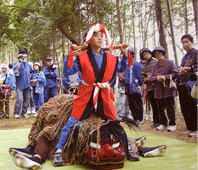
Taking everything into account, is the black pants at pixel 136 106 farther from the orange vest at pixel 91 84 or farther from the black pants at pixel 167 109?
the orange vest at pixel 91 84

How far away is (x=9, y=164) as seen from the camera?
285 cm

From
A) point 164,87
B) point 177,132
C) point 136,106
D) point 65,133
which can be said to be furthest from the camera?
point 136,106

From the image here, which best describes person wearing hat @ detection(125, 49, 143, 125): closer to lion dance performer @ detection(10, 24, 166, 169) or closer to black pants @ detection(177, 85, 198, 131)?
black pants @ detection(177, 85, 198, 131)

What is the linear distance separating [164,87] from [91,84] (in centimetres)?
239

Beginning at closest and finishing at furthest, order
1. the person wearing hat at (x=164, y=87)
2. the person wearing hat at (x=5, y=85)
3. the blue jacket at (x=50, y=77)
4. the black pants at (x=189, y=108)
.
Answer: the black pants at (x=189, y=108), the person wearing hat at (x=164, y=87), the person wearing hat at (x=5, y=85), the blue jacket at (x=50, y=77)

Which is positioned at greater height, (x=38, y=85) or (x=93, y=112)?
(x=38, y=85)

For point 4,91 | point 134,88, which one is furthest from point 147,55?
point 4,91

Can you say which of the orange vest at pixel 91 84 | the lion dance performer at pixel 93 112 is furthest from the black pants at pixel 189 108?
the orange vest at pixel 91 84

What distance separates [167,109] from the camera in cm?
480

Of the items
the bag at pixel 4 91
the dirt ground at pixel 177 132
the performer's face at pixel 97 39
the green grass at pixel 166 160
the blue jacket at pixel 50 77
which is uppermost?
the performer's face at pixel 97 39

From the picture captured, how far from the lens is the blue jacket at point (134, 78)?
566 cm

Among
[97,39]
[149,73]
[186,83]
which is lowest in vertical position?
[186,83]

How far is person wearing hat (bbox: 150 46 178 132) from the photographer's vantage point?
468 cm

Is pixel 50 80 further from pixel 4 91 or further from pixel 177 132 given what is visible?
pixel 177 132
